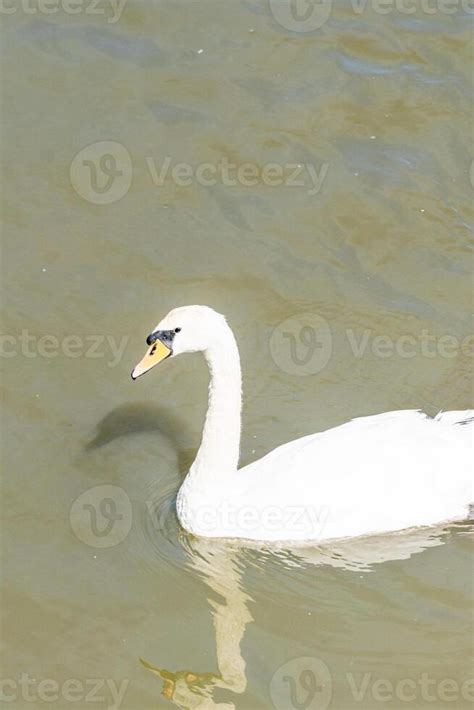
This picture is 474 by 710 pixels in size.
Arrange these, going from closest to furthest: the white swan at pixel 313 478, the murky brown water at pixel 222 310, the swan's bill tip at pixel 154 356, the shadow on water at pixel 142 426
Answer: the murky brown water at pixel 222 310 < the swan's bill tip at pixel 154 356 < the white swan at pixel 313 478 < the shadow on water at pixel 142 426

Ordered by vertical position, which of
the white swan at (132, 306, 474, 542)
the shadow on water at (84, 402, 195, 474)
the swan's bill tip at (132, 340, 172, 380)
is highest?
the swan's bill tip at (132, 340, 172, 380)

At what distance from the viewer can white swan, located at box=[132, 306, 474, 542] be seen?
6945 mm

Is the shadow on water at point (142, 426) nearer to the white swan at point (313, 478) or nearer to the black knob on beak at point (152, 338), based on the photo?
the white swan at point (313, 478)

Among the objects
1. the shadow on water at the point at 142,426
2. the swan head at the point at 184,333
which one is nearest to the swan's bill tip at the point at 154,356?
the swan head at the point at 184,333

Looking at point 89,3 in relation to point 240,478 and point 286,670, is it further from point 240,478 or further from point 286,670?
point 286,670

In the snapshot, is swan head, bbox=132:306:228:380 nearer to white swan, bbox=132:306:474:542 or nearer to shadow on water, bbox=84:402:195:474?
white swan, bbox=132:306:474:542

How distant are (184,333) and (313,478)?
1108 millimetres

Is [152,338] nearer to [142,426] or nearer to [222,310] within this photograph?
[142,426]

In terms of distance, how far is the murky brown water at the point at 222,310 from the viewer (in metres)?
6.66

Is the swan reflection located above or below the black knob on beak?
below

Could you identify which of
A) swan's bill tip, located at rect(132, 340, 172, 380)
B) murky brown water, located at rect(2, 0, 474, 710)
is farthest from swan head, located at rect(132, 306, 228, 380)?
murky brown water, located at rect(2, 0, 474, 710)

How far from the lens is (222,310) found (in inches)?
359

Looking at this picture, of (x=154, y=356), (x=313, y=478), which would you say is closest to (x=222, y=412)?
(x=154, y=356)

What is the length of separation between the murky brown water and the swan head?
46.0 inches
